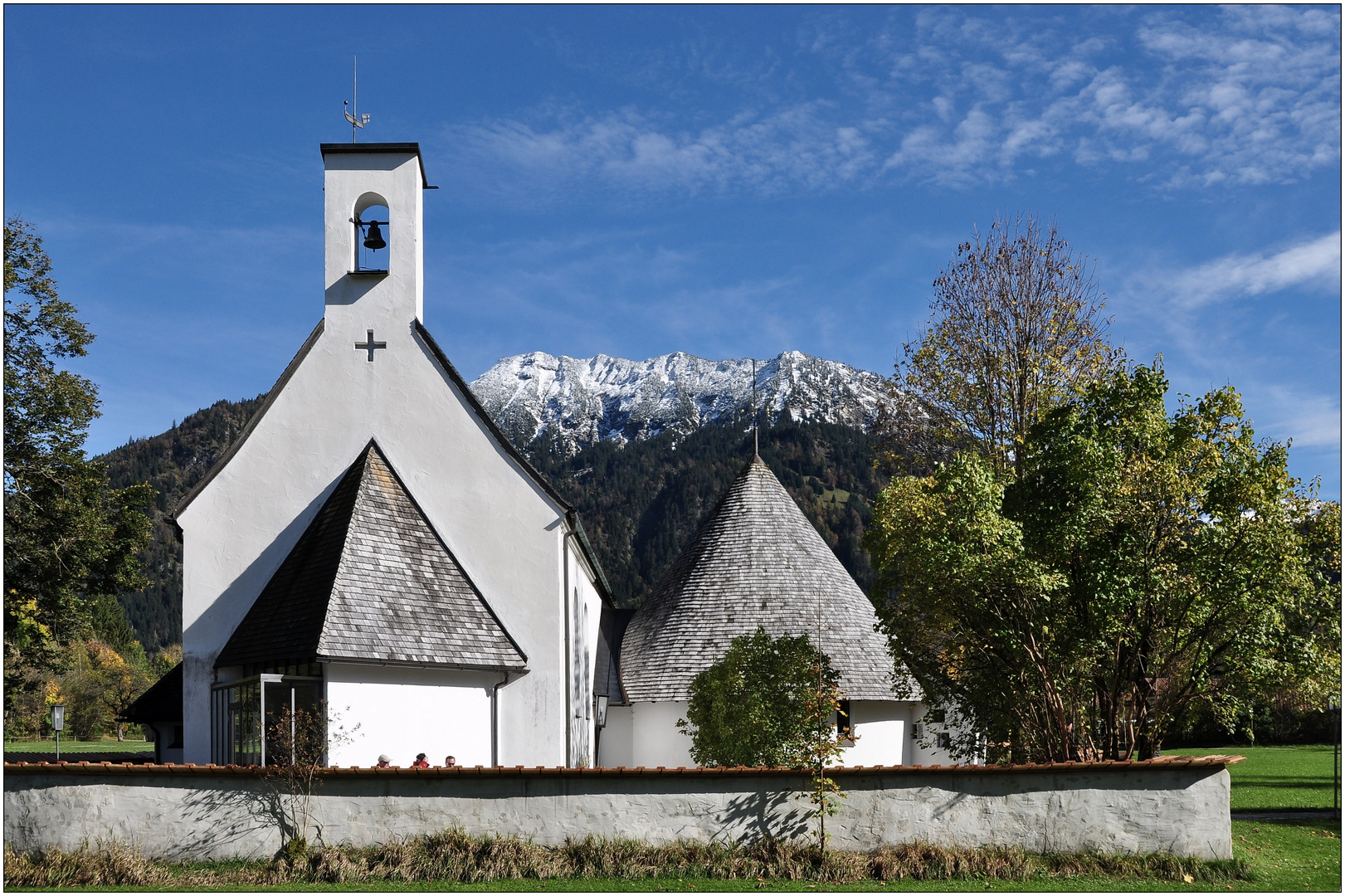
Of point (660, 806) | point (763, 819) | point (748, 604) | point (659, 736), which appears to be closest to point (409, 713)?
point (660, 806)

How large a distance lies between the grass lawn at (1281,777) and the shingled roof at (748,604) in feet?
29.9

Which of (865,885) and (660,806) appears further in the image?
(660,806)

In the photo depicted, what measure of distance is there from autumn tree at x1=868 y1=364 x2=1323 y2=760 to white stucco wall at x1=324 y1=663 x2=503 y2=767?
824cm

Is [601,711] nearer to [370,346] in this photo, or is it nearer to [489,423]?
[489,423]

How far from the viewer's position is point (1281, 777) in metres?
31.2

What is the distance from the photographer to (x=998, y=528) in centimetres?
1616

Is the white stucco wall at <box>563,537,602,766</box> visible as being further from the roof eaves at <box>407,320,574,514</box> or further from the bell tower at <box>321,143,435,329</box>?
the bell tower at <box>321,143,435,329</box>

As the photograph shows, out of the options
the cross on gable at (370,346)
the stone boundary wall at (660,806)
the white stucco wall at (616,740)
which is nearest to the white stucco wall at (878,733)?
the white stucco wall at (616,740)

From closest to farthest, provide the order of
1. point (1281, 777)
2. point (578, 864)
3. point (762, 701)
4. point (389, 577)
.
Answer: point (578, 864)
point (762, 701)
point (389, 577)
point (1281, 777)

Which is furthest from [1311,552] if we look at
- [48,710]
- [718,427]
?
[718,427]

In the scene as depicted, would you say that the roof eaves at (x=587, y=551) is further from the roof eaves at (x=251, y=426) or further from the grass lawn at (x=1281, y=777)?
the grass lawn at (x=1281, y=777)

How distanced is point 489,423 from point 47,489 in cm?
1530

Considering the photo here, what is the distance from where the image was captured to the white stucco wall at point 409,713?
1730 centimetres

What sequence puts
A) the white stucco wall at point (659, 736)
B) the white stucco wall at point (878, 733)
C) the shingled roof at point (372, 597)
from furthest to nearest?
the white stucco wall at point (659, 736)
the white stucco wall at point (878, 733)
the shingled roof at point (372, 597)
